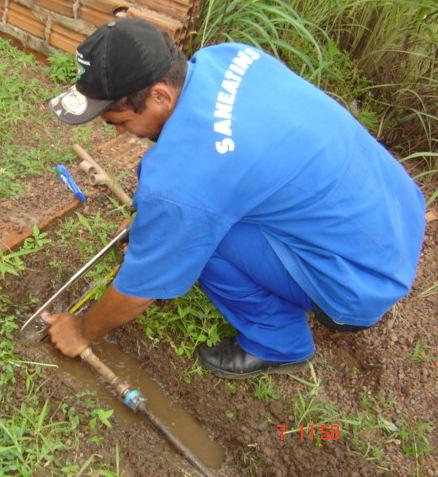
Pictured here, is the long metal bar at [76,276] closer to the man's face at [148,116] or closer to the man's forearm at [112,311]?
the man's forearm at [112,311]

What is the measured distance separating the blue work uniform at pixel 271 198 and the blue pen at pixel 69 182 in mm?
969

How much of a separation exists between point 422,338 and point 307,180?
4.92 feet

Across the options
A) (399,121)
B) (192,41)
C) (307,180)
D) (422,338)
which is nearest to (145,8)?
(192,41)

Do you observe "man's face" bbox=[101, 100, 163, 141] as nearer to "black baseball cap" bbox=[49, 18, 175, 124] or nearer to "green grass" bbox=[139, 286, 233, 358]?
"black baseball cap" bbox=[49, 18, 175, 124]

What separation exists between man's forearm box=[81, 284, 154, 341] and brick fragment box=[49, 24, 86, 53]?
6.79 ft

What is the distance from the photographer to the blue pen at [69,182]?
264cm

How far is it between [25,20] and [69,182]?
58.9 inches

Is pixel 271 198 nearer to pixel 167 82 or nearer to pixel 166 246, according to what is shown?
pixel 166 246

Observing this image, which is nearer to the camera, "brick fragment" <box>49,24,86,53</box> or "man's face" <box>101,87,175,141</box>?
"man's face" <box>101,87,175,141</box>

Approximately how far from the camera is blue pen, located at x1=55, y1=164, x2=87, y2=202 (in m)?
2.64

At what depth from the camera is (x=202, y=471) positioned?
211 cm

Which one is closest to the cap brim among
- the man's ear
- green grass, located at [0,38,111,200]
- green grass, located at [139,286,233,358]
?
the man's ear

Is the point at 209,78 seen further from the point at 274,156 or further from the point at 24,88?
the point at 24,88

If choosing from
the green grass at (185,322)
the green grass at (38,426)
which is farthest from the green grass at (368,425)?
the green grass at (38,426)
